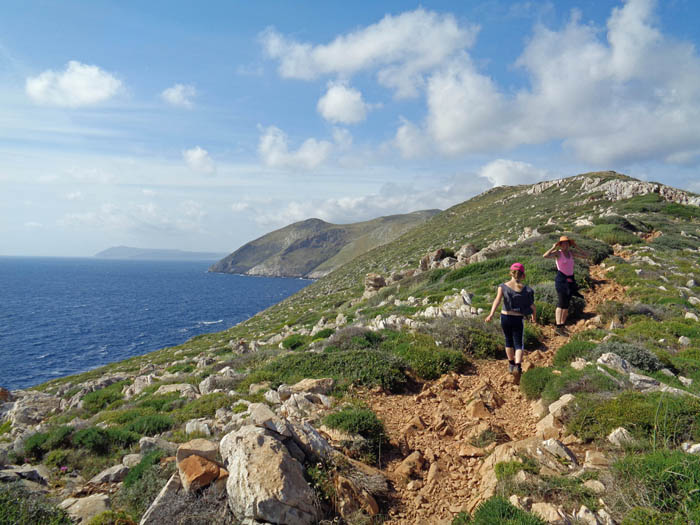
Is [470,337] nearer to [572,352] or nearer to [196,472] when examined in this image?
[572,352]

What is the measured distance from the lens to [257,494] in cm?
432

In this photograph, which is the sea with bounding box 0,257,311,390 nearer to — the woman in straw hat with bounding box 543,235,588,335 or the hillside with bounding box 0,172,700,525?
the hillside with bounding box 0,172,700,525

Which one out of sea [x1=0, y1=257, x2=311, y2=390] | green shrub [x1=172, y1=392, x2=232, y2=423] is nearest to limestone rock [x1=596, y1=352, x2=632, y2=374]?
green shrub [x1=172, y1=392, x2=232, y2=423]

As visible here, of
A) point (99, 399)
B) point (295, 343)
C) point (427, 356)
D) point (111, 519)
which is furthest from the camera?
point (295, 343)

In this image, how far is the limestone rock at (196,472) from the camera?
464 cm

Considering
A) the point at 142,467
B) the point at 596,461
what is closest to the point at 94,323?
the point at 142,467

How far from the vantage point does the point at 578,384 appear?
6.70 m

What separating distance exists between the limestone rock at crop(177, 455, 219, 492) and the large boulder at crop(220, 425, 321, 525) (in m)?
0.22

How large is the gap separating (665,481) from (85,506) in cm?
703

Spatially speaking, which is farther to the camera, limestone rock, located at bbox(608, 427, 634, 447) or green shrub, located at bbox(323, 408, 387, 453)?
green shrub, located at bbox(323, 408, 387, 453)

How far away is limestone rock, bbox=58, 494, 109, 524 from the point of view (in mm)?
4699

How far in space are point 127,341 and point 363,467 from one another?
5402cm

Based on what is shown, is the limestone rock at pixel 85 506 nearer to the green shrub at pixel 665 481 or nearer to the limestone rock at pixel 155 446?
the limestone rock at pixel 155 446

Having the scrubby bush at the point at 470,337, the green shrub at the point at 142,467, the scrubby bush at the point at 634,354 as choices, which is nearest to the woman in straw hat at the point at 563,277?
the scrubby bush at the point at 470,337
